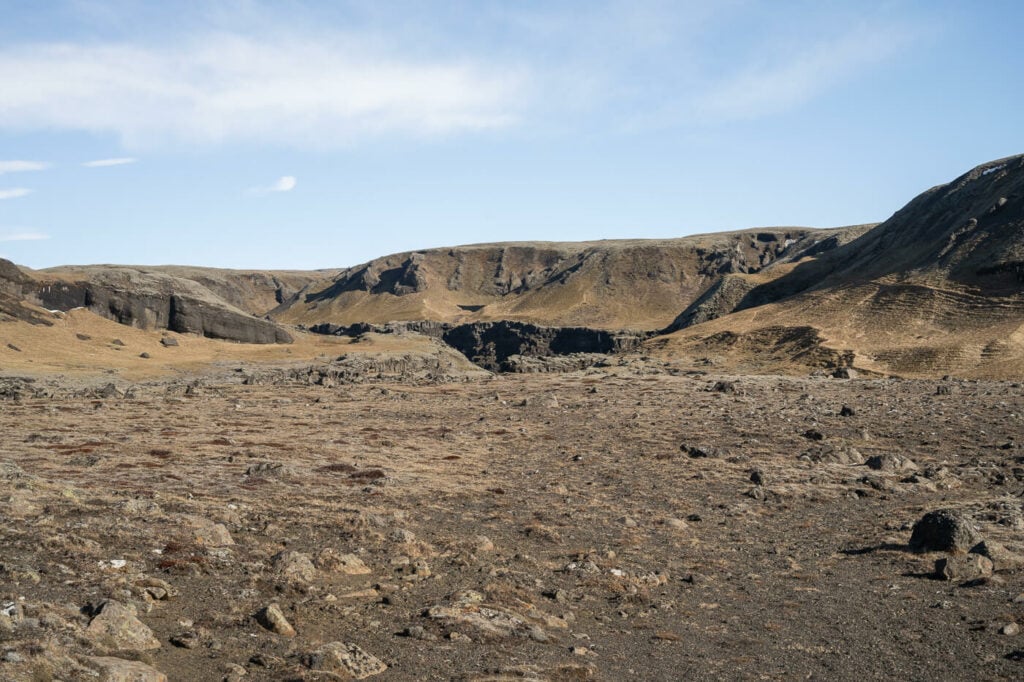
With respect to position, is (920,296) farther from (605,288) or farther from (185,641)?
(605,288)

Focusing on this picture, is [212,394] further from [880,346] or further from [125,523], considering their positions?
[880,346]

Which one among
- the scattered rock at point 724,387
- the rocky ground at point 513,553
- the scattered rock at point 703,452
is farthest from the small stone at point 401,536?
the scattered rock at point 724,387

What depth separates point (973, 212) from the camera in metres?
87.8

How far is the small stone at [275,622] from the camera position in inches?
468

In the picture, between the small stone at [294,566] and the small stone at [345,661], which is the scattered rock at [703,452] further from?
the small stone at [345,661]

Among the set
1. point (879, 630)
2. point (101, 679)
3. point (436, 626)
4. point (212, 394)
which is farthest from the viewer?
point (212, 394)

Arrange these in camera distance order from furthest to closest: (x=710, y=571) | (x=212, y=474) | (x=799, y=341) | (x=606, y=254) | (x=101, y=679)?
(x=606, y=254) < (x=799, y=341) < (x=212, y=474) < (x=710, y=571) < (x=101, y=679)

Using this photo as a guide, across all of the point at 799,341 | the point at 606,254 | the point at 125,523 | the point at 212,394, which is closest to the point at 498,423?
the point at 212,394

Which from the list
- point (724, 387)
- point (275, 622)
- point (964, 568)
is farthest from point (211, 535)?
point (724, 387)

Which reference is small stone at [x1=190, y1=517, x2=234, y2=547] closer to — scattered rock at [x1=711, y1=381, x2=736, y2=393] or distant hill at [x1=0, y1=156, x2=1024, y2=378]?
scattered rock at [x1=711, y1=381, x2=736, y2=393]

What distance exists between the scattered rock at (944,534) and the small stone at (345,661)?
13519mm

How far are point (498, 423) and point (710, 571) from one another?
2408cm

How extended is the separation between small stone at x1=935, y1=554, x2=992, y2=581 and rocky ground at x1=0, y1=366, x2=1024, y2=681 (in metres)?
0.05

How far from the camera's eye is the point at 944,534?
17.7 metres
